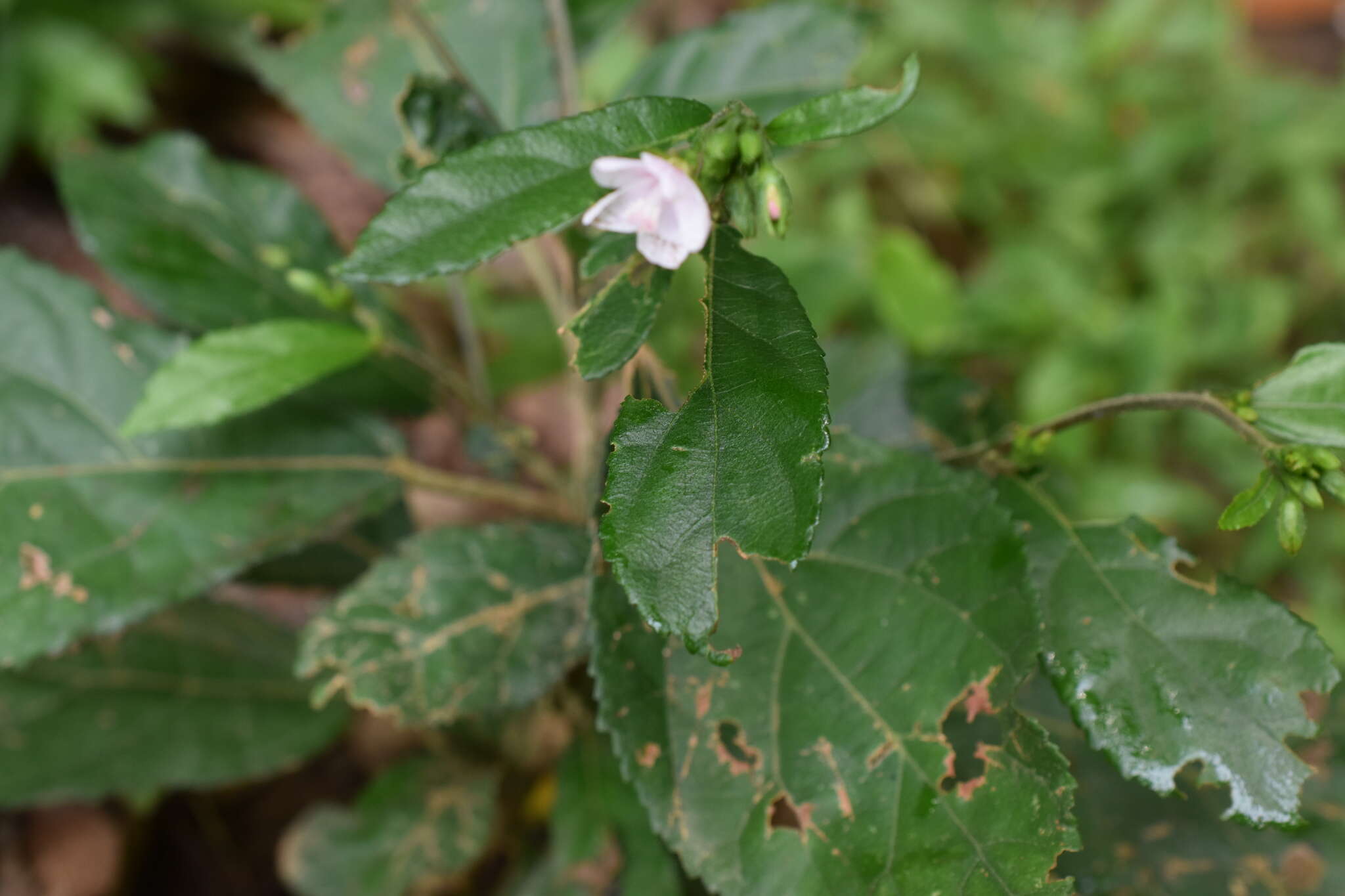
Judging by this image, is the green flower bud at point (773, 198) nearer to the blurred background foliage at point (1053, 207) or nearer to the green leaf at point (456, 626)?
the green leaf at point (456, 626)

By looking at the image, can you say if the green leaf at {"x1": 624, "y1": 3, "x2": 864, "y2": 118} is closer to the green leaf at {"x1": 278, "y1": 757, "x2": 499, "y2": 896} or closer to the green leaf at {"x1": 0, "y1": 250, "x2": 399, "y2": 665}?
the green leaf at {"x1": 0, "y1": 250, "x2": 399, "y2": 665}

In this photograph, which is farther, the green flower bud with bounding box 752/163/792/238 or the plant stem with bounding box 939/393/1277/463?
the plant stem with bounding box 939/393/1277/463

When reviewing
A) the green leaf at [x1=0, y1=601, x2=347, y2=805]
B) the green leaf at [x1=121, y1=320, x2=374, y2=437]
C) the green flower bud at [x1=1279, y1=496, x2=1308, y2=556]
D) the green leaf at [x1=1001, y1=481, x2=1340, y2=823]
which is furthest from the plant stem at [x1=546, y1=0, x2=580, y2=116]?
the green leaf at [x1=0, y1=601, x2=347, y2=805]

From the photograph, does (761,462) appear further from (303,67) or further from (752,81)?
(303,67)

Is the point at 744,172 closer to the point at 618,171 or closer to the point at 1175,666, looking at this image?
the point at 618,171

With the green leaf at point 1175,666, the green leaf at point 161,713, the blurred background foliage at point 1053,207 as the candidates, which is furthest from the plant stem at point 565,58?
the green leaf at point 161,713

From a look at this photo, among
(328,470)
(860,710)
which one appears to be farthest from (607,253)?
(328,470)

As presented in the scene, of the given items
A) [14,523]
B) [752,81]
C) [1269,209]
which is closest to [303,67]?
[752,81]

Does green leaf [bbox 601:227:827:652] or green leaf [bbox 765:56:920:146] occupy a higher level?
green leaf [bbox 765:56:920:146]
